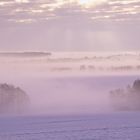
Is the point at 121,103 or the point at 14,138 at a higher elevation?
the point at 121,103

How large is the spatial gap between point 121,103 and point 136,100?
6250mm

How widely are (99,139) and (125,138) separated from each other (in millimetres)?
1414

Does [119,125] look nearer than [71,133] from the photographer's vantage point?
No

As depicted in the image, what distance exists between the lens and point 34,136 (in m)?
50.3

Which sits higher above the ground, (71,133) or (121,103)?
(121,103)

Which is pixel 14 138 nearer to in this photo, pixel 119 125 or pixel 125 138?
pixel 125 138

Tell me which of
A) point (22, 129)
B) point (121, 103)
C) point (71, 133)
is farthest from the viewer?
point (121, 103)

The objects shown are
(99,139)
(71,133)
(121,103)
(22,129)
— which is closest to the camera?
(99,139)

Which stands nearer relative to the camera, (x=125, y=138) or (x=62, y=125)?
(x=125, y=138)

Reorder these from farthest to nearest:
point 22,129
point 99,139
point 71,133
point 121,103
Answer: point 121,103 < point 22,129 < point 71,133 < point 99,139

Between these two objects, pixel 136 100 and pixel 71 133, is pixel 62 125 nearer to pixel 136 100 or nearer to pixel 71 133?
pixel 71 133

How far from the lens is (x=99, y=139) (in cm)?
4784

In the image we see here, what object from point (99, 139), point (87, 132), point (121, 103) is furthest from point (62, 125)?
point (121, 103)

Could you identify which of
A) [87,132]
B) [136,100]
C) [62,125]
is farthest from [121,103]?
[87,132]
